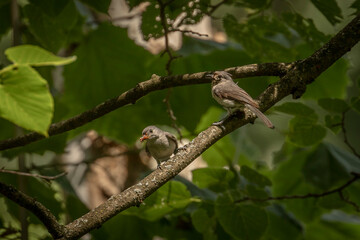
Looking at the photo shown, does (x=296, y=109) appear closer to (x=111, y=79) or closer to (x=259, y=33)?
(x=259, y=33)

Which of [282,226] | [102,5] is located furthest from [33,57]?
[282,226]

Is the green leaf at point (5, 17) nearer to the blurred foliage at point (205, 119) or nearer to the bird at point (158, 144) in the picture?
the blurred foliage at point (205, 119)

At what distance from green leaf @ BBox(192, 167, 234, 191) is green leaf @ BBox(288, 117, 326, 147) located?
1.13 feet

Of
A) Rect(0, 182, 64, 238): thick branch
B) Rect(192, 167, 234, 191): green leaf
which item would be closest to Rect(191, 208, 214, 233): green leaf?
Rect(192, 167, 234, 191): green leaf

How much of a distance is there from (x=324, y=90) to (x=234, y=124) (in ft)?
4.66

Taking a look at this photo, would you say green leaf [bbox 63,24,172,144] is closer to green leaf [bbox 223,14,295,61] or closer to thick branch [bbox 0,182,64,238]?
green leaf [bbox 223,14,295,61]

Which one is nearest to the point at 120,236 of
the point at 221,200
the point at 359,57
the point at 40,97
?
the point at 221,200

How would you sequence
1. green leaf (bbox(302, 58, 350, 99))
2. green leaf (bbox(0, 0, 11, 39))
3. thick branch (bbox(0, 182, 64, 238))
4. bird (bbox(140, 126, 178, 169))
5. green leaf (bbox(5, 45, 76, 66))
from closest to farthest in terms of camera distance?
green leaf (bbox(5, 45, 76, 66))
thick branch (bbox(0, 182, 64, 238))
bird (bbox(140, 126, 178, 169))
green leaf (bbox(0, 0, 11, 39))
green leaf (bbox(302, 58, 350, 99))

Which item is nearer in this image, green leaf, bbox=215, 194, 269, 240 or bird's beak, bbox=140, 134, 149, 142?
green leaf, bbox=215, 194, 269, 240

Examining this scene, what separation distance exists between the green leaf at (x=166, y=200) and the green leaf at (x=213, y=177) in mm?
80

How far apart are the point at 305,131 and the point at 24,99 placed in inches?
55.3

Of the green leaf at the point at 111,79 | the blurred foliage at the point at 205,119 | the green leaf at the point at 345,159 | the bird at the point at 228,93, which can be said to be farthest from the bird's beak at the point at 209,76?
the green leaf at the point at 345,159

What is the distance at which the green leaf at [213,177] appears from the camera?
1824 millimetres

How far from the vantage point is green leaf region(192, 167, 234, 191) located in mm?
1824
